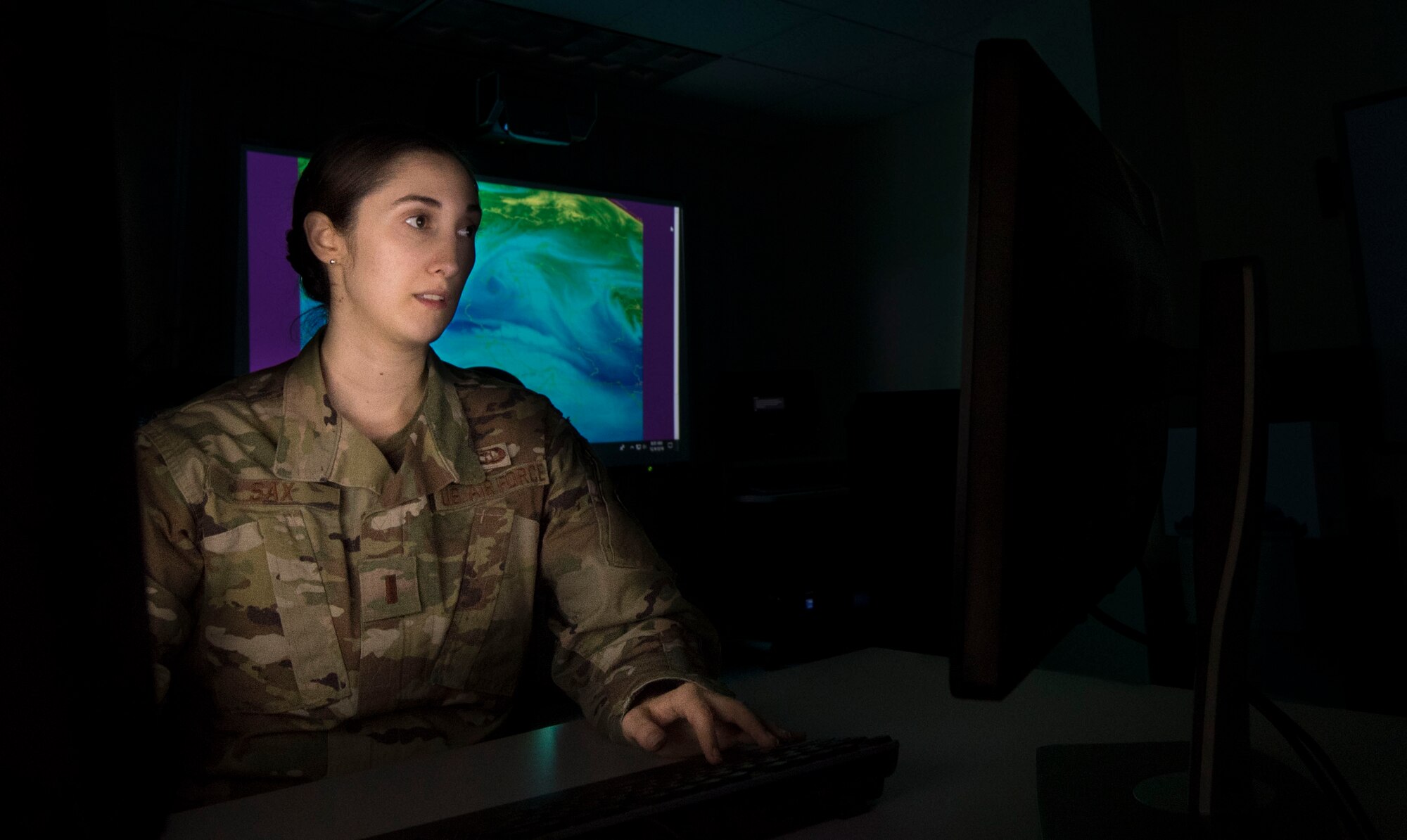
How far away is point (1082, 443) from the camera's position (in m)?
0.49

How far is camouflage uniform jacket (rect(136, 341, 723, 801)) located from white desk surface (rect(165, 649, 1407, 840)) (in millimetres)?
150

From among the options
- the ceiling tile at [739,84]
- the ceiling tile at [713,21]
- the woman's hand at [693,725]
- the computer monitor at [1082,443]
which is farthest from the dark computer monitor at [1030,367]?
the ceiling tile at [739,84]

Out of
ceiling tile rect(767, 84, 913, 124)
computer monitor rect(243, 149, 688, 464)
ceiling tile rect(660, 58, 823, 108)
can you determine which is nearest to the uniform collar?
computer monitor rect(243, 149, 688, 464)

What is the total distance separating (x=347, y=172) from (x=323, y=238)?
3.7 inches

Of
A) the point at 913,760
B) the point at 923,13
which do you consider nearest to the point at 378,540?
the point at 913,760

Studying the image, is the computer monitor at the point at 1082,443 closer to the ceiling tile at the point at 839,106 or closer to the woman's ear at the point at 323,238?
the woman's ear at the point at 323,238

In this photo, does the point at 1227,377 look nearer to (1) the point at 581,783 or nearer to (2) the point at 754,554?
(1) the point at 581,783

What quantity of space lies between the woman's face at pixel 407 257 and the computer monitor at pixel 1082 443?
80 cm

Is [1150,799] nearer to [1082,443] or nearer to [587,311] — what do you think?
[1082,443]

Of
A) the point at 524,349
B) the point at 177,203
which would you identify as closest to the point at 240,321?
the point at 177,203

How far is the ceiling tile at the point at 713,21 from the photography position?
297cm

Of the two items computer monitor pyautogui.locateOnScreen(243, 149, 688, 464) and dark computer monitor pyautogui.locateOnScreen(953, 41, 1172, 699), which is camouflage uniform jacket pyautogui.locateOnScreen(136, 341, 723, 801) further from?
computer monitor pyautogui.locateOnScreen(243, 149, 688, 464)

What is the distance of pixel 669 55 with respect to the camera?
336 centimetres

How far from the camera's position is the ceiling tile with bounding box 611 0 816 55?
2967 mm
